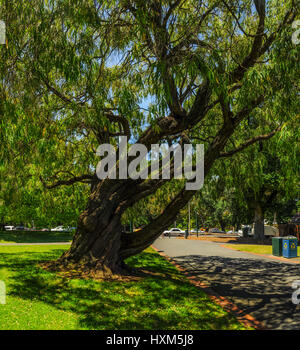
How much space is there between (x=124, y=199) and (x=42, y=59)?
16.0ft

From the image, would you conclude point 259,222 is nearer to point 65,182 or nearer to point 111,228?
point 65,182

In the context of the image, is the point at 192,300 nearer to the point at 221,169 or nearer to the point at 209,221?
the point at 221,169

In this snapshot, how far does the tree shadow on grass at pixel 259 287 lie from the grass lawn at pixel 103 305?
895 mm

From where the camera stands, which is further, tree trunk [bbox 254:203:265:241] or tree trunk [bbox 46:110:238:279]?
tree trunk [bbox 254:203:265:241]

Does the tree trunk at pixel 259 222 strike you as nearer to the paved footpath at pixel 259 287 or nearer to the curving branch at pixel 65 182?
the paved footpath at pixel 259 287

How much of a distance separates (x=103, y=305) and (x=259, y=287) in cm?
533

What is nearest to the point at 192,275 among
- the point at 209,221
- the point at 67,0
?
the point at 67,0

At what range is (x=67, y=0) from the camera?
6590mm

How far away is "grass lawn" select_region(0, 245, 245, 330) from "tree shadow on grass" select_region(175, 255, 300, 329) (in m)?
0.89

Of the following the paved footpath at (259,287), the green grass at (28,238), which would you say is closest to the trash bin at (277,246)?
the paved footpath at (259,287)

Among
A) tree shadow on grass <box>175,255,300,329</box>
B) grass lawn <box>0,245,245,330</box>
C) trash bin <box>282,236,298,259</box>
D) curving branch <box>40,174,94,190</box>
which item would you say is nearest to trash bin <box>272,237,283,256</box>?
trash bin <box>282,236,298,259</box>

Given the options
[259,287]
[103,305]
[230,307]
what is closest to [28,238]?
[259,287]

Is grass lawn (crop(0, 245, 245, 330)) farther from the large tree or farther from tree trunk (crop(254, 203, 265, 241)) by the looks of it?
tree trunk (crop(254, 203, 265, 241))

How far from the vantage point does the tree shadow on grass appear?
6.84m
